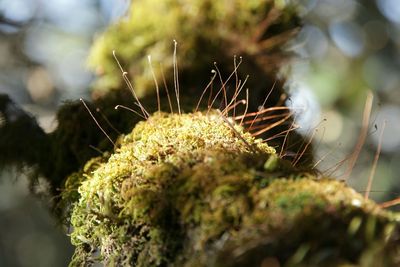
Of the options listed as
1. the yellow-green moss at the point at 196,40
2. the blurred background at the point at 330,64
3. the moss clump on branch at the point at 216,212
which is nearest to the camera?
the moss clump on branch at the point at 216,212

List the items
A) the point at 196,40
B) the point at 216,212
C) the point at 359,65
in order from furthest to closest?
the point at 359,65 < the point at 196,40 < the point at 216,212

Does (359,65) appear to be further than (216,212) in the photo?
Yes

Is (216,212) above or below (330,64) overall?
above

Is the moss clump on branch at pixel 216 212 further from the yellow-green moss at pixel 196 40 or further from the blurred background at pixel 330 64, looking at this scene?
the blurred background at pixel 330 64

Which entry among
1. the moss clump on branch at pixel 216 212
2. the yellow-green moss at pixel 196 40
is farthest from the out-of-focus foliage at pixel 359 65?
the moss clump on branch at pixel 216 212

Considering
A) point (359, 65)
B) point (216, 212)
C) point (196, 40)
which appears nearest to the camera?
point (216, 212)

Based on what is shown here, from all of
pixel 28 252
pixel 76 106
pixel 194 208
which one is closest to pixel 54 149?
pixel 76 106

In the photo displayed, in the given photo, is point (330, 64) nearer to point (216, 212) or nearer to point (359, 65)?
point (359, 65)

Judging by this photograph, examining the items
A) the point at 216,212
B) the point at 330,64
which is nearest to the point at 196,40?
the point at 216,212

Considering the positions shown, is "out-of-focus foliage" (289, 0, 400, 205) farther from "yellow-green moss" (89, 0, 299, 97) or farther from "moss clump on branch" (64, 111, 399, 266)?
"moss clump on branch" (64, 111, 399, 266)
